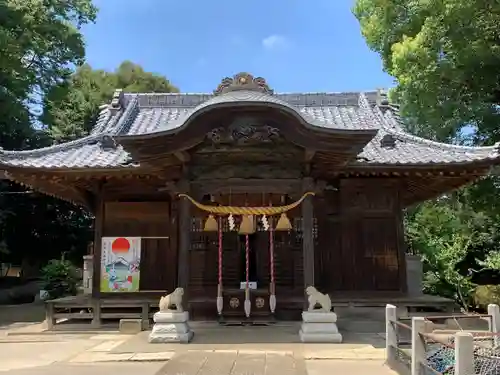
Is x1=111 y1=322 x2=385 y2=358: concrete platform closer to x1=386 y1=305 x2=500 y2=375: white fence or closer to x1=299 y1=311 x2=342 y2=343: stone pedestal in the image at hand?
x1=299 y1=311 x2=342 y2=343: stone pedestal

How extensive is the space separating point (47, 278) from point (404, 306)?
13.0 meters

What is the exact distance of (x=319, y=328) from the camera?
30.9 ft

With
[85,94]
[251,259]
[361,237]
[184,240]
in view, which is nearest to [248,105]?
[184,240]

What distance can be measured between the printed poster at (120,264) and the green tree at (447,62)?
8.05m

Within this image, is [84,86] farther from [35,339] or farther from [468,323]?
[468,323]

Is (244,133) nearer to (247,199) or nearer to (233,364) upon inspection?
(247,199)

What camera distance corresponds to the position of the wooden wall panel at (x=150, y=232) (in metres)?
12.2

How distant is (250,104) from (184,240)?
3.12 metres

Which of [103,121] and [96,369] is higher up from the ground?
[103,121]

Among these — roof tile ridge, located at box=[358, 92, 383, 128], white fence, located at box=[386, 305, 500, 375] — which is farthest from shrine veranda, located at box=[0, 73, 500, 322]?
white fence, located at box=[386, 305, 500, 375]

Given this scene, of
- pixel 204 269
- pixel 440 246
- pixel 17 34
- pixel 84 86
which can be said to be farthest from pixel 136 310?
pixel 84 86

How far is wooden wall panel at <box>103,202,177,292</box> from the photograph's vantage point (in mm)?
12188

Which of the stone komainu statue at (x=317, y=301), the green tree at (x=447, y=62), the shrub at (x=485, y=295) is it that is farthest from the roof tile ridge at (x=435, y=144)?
the shrub at (x=485, y=295)

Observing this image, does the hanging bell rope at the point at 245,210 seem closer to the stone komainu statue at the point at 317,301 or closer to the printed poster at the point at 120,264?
the stone komainu statue at the point at 317,301
